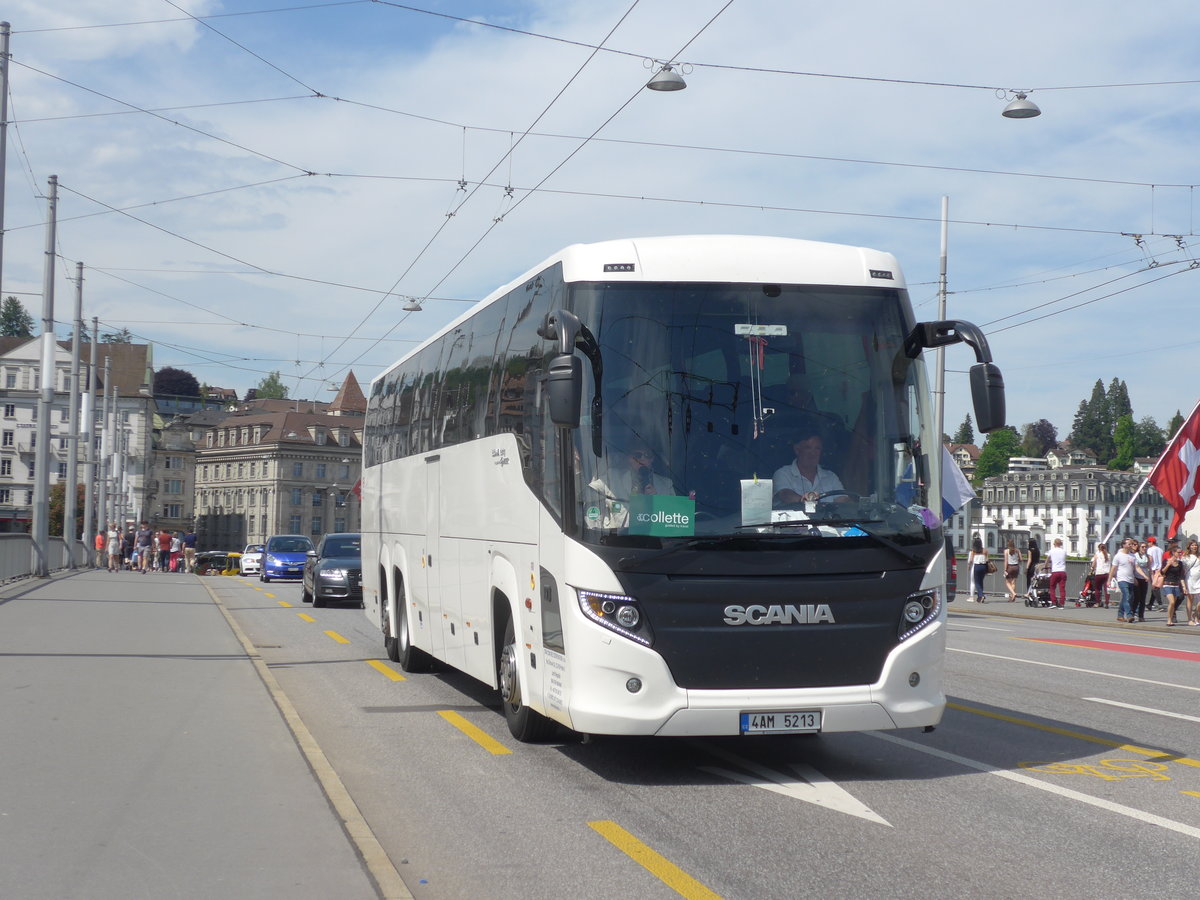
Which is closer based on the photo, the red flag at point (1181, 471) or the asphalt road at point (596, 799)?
the asphalt road at point (596, 799)

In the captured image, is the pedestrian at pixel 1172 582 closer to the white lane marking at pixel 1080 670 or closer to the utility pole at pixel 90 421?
the white lane marking at pixel 1080 670

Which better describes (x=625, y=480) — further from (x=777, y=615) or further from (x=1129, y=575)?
(x=1129, y=575)

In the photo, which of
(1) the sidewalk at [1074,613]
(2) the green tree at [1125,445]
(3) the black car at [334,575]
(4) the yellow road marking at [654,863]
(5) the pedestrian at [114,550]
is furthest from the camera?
(2) the green tree at [1125,445]

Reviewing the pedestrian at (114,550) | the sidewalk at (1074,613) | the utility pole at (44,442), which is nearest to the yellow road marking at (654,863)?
the sidewalk at (1074,613)

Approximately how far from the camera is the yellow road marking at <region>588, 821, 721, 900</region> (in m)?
5.98

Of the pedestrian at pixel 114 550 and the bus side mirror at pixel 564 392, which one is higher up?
the bus side mirror at pixel 564 392

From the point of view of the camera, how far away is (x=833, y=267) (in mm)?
9102

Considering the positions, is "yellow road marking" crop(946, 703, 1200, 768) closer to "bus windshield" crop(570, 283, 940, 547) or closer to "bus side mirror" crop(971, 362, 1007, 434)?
"bus windshield" crop(570, 283, 940, 547)

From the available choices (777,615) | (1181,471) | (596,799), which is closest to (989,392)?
(777,615)

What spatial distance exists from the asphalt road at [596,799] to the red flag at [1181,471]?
1808 centimetres

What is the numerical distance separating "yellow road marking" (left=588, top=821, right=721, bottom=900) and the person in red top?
1894 inches

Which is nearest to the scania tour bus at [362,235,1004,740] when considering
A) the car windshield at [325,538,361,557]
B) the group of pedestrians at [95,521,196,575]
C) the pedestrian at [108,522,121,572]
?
the car windshield at [325,538,361,557]

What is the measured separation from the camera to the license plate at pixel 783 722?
8.27 meters

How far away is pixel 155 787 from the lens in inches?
313
